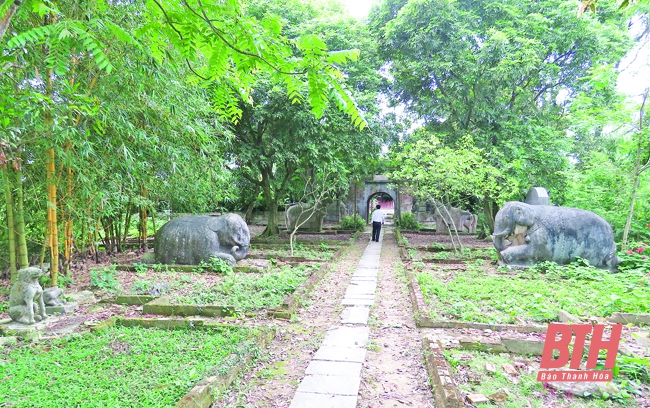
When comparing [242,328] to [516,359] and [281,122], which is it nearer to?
[516,359]

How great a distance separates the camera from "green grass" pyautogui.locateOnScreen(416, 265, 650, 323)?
15.7 feet

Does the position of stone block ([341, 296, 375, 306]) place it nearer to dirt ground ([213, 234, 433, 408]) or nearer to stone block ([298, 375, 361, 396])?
dirt ground ([213, 234, 433, 408])

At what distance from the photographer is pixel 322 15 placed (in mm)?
12398

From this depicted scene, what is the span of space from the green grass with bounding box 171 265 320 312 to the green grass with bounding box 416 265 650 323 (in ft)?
7.47

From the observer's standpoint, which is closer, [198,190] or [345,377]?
[345,377]

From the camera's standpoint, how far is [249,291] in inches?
231

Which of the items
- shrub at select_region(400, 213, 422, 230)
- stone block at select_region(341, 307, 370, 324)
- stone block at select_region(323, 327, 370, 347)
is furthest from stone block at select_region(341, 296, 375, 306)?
shrub at select_region(400, 213, 422, 230)

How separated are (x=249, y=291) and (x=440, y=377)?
143 inches

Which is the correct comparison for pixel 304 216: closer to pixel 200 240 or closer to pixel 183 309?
pixel 200 240

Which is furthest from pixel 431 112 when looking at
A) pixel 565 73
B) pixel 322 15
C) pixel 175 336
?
pixel 175 336

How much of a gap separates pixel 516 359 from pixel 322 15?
12103 millimetres

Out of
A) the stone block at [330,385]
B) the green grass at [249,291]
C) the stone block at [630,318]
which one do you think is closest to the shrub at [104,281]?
the green grass at [249,291]

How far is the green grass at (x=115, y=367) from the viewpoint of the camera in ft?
8.89

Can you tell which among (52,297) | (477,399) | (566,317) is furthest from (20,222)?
(566,317)
